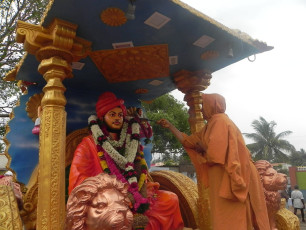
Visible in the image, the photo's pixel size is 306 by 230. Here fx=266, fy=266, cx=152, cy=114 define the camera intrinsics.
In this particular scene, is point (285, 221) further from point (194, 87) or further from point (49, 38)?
point (49, 38)

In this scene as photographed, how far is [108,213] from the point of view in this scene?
4.60 feet

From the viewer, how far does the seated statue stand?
10.4 feet

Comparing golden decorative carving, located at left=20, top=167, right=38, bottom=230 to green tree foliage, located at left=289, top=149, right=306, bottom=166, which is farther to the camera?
green tree foliage, located at left=289, top=149, right=306, bottom=166

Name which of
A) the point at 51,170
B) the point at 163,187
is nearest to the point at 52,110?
the point at 51,170

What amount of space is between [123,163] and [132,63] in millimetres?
1512

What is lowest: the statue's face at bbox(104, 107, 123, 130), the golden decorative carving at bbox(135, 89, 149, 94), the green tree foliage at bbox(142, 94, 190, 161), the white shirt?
the white shirt

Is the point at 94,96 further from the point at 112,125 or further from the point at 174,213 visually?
the point at 174,213

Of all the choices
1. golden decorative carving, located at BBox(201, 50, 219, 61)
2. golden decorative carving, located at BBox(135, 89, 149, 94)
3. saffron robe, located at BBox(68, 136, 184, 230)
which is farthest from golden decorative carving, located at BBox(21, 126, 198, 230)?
golden decorative carving, located at BBox(201, 50, 219, 61)

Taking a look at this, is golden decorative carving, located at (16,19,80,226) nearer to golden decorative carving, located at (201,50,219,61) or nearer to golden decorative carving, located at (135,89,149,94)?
golden decorative carving, located at (201,50,219,61)

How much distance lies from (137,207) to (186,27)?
2.18 metres

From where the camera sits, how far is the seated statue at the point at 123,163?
3.18 m

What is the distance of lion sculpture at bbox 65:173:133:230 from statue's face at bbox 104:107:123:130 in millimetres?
2261

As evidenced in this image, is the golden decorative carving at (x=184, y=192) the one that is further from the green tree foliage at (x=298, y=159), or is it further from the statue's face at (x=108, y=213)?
the green tree foliage at (x=298, y=159)

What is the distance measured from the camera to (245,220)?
2.63m
